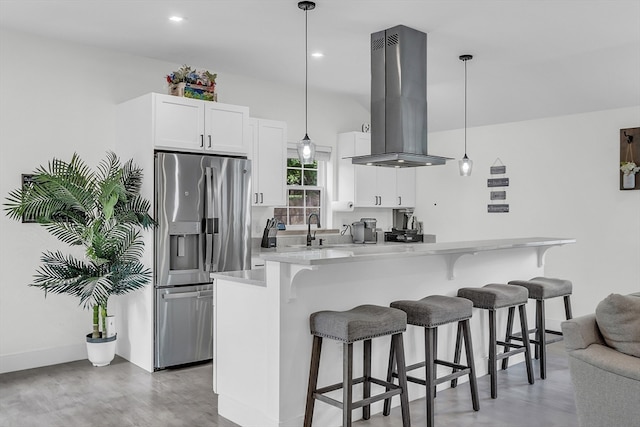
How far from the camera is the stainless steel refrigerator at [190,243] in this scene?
4527 millimetres

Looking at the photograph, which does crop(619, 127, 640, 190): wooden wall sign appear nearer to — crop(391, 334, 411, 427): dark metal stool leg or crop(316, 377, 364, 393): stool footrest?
crop(391, 334, 411, 427): dark metal stool leg

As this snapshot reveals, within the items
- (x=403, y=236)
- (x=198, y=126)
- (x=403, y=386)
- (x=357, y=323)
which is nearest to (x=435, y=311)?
(x=403, y=386)

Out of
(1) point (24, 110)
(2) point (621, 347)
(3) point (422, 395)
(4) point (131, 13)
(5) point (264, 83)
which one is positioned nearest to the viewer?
(2) point (621, 347)

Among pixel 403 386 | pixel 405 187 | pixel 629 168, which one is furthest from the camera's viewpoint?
pixel 405 187

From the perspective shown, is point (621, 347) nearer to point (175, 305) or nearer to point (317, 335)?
point (317, 335)

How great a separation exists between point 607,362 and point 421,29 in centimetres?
282

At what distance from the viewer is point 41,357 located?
459 cm

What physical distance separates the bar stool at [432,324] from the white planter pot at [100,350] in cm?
240

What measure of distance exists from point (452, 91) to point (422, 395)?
12.0ft

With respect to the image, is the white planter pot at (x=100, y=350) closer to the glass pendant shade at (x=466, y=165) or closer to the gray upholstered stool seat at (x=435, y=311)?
the gray upholstered stool seat at (x=435, y=311)

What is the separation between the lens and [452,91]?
6191mm

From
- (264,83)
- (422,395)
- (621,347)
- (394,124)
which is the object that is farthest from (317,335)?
(264,83)

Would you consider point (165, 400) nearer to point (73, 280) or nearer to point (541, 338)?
point (73, 280)

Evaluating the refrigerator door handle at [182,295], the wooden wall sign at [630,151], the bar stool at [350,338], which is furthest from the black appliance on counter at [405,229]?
the bar stool at [350,338]
